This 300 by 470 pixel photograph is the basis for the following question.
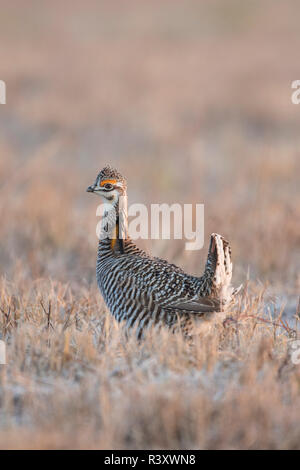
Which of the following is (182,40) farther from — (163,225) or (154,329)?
(154,329)

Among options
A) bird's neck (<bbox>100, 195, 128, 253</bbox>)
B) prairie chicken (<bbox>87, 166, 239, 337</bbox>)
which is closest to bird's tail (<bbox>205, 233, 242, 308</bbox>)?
prairie chicken (<bbox>87, 166, 239, 337</bbox>)

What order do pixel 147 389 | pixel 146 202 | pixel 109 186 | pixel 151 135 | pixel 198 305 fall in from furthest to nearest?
pixel 151 135, pixel 146 202, pixel 109 186, pixel 198 305, pixel 147 389

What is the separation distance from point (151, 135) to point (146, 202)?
3269 mm

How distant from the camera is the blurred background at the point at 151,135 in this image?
7.38 meters

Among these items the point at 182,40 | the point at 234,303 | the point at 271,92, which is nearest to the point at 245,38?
the point at 182,40

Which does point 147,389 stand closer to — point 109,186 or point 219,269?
point 219,269

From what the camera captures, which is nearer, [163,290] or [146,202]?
[163,290]

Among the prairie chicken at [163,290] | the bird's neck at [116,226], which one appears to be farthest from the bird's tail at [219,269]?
the bird's neck at [116,226]

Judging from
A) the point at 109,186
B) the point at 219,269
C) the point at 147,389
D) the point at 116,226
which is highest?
the point at 109,186

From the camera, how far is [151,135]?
39.5 ft

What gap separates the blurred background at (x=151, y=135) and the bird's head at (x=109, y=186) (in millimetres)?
1395

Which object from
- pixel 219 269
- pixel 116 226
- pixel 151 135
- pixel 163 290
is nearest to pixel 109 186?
pixel 116 226
